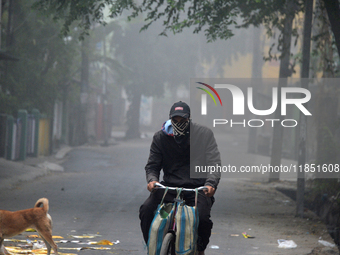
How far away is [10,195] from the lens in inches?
428

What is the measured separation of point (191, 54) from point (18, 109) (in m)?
26.7

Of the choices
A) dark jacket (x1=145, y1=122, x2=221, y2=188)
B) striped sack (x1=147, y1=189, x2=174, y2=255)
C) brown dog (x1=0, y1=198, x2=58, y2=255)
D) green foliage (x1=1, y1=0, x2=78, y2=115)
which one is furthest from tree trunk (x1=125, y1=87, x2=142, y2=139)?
striped sack (x1=147, y1=189, x2=174, y2=255)

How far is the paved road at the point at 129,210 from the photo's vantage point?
7.19 meters

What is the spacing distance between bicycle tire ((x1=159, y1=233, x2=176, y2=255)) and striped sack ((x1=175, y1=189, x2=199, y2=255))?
7 centimetres

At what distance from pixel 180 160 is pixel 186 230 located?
82 cm

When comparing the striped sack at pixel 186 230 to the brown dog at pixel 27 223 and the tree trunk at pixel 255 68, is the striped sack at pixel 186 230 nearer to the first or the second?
the brown dog at pixel 27 223

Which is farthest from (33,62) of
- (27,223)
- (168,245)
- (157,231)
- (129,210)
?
(168,245)

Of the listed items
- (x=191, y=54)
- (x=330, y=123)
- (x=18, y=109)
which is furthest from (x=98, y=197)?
(x=191, y=54)

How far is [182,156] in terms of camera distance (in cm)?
485

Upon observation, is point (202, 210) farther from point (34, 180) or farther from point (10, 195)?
point (34, 180)

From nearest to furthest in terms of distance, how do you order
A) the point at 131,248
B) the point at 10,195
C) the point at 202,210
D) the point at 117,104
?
the point at 202,210 → the point at 131,248 → the point at 10,195 → the point at 117,104

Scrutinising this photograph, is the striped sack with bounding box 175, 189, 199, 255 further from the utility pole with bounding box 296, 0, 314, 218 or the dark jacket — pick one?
the utility pole with bounding box 296, 0, 314, 218

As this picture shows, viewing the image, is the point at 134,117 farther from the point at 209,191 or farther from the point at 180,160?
the point at 209,191

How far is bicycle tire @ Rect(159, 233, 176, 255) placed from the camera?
419 cm
